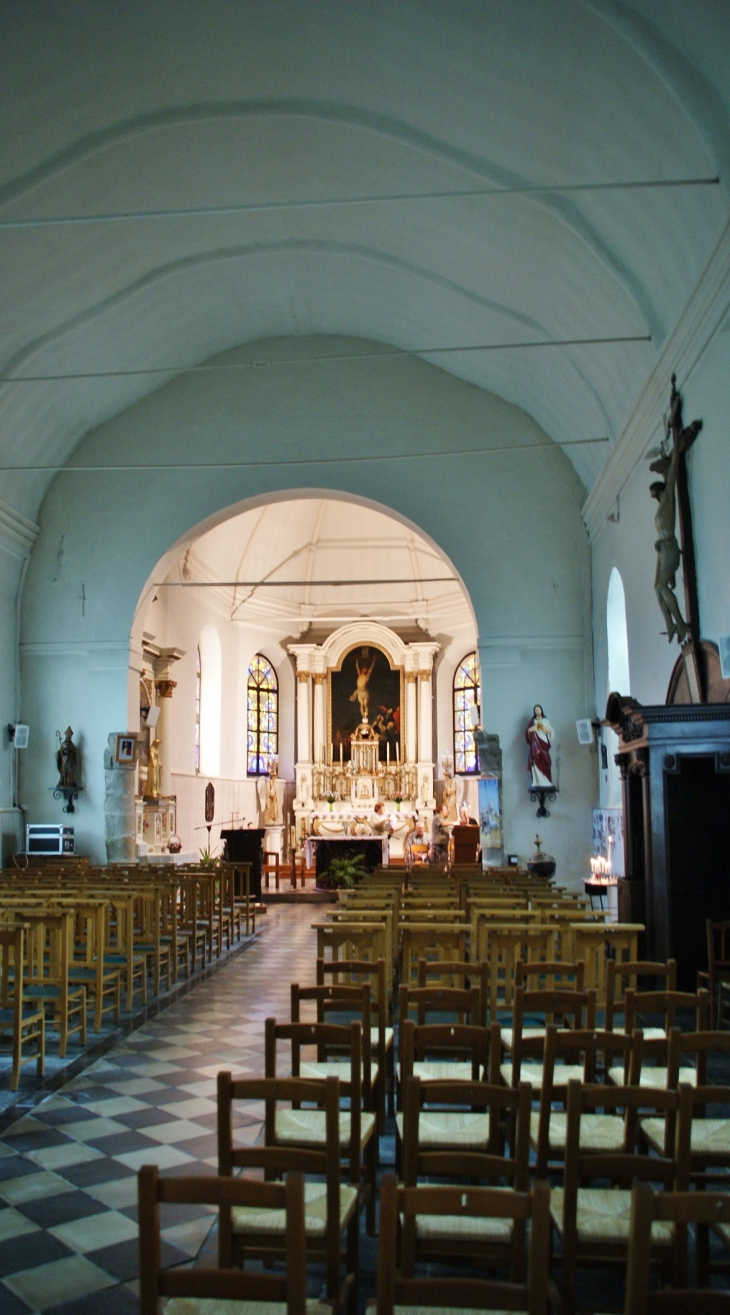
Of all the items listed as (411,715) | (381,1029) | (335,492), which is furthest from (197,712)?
(381,1029)

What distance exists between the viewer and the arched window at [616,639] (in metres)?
15.7

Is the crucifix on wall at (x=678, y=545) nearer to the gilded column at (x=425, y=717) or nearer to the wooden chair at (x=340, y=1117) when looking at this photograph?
the wooden chair at (x=340, y=1117)

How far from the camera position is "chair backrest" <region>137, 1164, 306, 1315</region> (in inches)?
91.3

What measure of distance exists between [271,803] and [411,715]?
413 centimetres

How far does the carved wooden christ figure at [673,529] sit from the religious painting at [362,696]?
16486 mm

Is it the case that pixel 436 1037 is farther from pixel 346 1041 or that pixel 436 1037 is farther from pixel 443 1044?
pixel 346 1041

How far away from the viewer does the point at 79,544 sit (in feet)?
59.1

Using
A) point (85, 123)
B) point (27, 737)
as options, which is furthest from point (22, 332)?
point (27, 737)

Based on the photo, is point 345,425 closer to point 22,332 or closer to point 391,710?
point 22,332

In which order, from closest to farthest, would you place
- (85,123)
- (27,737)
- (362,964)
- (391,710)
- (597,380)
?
(362,964) < (85,123) < (597,380) < (27,737) < (391,710)

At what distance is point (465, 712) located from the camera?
27.0m

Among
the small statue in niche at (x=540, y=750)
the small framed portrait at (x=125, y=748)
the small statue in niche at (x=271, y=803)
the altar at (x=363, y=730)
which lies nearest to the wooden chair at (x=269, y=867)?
the small statue in niche at (x=271, y=803)

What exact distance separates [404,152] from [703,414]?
15.6 feet

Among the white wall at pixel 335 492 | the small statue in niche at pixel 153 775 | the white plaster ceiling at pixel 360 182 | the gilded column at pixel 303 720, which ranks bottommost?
the small statue in niche at pixel 153 775
